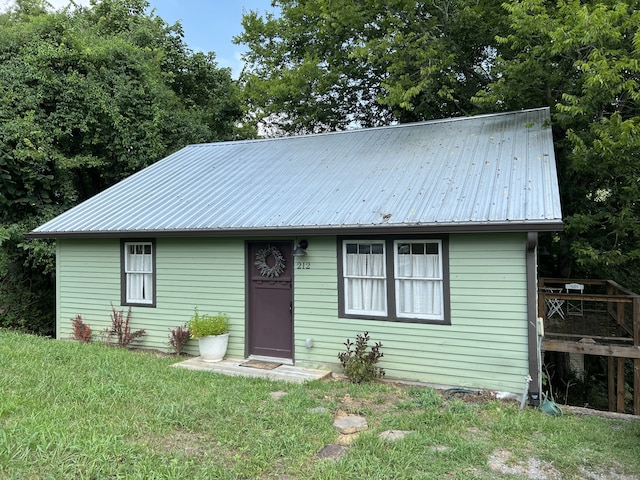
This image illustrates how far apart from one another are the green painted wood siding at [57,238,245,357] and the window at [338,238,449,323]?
2.07 m

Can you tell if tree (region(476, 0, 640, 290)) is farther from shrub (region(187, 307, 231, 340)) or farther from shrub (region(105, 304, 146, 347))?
shrub (region(105, 304, 146, 347))

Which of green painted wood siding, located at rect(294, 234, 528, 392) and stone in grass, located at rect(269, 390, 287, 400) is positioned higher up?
green painted wood siding, located at rect(294, 234, 528, 392)

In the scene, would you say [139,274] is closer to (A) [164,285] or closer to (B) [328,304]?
(A) [164,285]

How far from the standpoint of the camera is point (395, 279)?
23.5 ft

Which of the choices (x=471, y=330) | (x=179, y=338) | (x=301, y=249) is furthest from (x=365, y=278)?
(x=179, y=338)

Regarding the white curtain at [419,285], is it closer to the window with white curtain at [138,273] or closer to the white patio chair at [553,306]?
the white patio chair at [553,306]

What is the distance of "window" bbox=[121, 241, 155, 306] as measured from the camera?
920 cm

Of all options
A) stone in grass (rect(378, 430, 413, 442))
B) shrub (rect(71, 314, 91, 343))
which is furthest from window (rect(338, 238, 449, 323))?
shrub (rect(71, 314, 91, 343))

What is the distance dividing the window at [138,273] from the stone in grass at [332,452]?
5.92m

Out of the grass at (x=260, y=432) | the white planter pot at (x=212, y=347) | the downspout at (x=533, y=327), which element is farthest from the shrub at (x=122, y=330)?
the downspout at (x=533, y=327)

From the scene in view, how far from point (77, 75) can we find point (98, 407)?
1211 centimetres

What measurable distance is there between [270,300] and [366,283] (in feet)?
6.01

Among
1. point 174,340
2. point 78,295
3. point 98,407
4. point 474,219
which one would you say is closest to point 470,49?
point 474,219

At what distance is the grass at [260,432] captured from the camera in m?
3.76
